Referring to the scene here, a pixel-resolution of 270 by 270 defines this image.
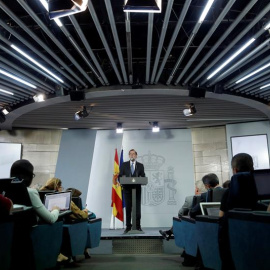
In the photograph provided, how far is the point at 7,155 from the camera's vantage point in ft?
29.0

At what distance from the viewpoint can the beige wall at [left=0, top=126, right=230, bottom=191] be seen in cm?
896

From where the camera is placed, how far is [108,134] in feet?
30.5

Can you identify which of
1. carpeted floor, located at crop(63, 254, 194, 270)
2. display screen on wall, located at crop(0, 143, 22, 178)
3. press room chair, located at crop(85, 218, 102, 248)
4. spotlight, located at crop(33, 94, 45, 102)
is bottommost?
carpeted floor, located at crop(63, 254, 194, 270)

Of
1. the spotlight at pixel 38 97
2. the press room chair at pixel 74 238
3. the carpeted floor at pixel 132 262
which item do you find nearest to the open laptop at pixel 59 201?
the press room chair at pixel 74 238

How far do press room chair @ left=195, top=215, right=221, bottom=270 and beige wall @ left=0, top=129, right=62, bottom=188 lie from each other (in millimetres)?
6816

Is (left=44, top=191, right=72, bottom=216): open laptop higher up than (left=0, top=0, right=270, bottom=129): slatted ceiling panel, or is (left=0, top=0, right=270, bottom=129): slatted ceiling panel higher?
(left=0, top=0, right=270, bottom=129): slatted ceiling panel

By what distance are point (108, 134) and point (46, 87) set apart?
338 centimetres

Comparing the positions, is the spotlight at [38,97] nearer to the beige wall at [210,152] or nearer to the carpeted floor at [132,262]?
the carpeted floor at [132,262]

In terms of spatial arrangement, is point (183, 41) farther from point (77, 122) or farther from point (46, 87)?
point (77, 122)

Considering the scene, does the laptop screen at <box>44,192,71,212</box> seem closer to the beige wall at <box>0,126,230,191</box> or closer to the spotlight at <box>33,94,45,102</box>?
the spotlight at <box>33,94,45,102</box>

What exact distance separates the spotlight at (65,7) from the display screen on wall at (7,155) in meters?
6.37

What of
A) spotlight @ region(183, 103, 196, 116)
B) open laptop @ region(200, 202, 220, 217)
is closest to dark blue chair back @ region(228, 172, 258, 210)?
open laptop @ region(200, 202, 220, 217)

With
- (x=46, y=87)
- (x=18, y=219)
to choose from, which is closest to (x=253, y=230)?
(x=18, y=219)

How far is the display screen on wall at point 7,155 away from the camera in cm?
865
